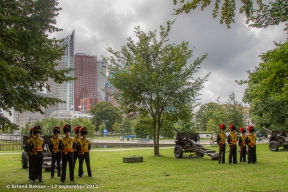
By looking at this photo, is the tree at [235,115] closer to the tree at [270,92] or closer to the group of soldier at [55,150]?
the tree at [270,92]

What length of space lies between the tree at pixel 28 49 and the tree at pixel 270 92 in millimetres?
7879

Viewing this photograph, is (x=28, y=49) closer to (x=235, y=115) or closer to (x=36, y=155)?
(x=36, y=155)

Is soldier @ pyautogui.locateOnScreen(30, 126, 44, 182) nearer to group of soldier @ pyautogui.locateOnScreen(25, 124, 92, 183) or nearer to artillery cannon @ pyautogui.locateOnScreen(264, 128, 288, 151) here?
group of soldier @ pyautogui.locateOnScreen(25, 124, 92, 183)

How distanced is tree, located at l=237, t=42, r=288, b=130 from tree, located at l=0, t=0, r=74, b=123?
7879 mm

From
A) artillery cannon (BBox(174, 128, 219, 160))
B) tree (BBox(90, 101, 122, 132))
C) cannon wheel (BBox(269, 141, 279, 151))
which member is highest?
tree (BBox(90, 101, 122, 132))

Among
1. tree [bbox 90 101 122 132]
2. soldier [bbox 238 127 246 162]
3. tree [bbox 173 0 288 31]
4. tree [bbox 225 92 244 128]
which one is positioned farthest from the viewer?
tree [bbox 90 101 122 132]

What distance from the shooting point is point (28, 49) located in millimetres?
11195

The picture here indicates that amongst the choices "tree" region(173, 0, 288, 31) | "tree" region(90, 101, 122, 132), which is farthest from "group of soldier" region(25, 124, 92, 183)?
"tree" region(90, 101, 122, 132)

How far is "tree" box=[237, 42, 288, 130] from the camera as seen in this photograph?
1144cm

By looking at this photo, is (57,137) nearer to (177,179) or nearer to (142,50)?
(177,179)

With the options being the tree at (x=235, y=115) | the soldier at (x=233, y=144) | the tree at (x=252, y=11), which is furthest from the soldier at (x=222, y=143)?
the tree at (x=235, y=115)

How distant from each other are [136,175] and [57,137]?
347 cm

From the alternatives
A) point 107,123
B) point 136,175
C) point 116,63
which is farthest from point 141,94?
point 107,123

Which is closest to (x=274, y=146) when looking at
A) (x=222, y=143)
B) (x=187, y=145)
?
(x=187, y=145)
